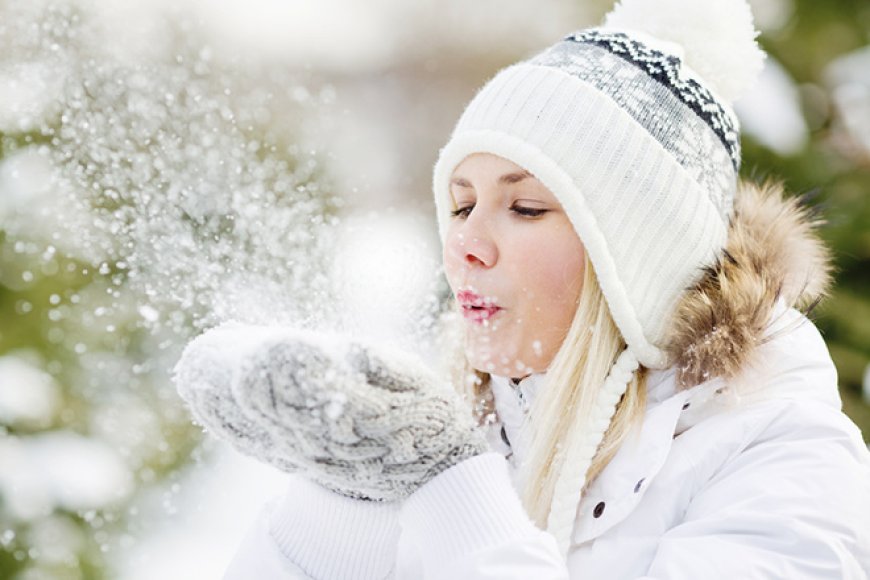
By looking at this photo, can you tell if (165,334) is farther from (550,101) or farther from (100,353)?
(550,101)

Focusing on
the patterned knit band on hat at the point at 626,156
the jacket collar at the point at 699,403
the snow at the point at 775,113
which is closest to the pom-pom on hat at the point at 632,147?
the patterned knit band on hat at the point at 626,156

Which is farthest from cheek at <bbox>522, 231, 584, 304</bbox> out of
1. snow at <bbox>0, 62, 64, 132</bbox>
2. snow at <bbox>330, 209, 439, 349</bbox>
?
snow at <bbox>0, 62, 64, 132</bbox>

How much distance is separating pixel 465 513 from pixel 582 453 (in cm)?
34

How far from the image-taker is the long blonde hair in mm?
1559

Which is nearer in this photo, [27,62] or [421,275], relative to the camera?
[421,275]

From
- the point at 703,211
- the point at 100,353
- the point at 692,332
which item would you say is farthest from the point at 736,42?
the point at 100,353

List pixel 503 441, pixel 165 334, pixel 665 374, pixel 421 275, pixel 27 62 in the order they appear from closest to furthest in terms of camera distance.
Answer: pixel 665 374 → pixel 503 441 → pixel 421 275 → pixel 27 62 → pixel 165 334

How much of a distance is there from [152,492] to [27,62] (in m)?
1.43

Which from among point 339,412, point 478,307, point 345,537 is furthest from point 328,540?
point 478,307

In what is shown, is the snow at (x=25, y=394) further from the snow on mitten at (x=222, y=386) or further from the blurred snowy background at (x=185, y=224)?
the snow on mitten at (x=222, y=386)

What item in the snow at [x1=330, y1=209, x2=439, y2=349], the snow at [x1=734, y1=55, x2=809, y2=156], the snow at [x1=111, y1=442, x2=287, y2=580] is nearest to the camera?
the snow at [x1=330, y1=209, x2=439, y2=349]

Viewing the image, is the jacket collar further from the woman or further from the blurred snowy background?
the blurred snowy background

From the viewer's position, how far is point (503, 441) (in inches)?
69.6

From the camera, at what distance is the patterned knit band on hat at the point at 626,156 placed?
1585 millimetres
